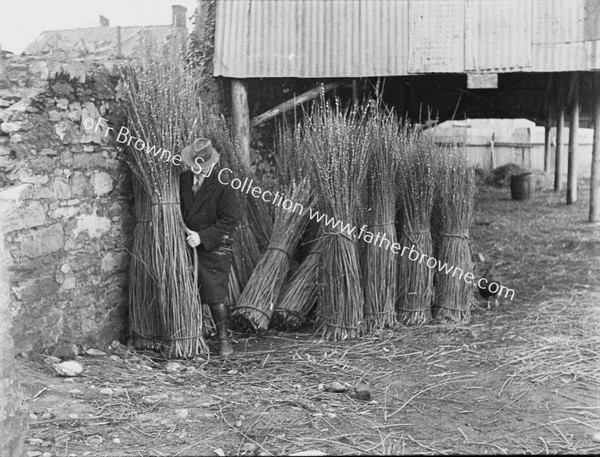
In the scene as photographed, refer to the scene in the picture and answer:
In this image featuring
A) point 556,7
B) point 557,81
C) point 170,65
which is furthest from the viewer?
point 557,81

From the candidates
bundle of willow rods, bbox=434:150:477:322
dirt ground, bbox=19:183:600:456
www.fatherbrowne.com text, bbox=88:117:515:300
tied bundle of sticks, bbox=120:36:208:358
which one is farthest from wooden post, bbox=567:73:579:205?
tied bundle of sticks, bbox=120:36:208:358

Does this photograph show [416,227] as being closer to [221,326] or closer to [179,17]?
[221,326]

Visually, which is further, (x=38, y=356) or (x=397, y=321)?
(x=397, y=321)

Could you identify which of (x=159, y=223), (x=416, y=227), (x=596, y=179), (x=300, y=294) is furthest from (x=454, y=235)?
(x=596, y=179)

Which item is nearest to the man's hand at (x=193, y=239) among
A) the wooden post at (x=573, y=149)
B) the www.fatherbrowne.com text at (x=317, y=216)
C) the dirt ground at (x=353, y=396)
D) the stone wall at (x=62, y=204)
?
the www.fatherbrowne.com text at (x=317, y=216)

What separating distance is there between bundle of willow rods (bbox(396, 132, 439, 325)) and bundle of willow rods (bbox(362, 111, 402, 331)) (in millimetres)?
137

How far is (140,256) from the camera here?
4711 mm

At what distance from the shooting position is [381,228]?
17.7 feet

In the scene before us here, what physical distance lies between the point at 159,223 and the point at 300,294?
1458mm

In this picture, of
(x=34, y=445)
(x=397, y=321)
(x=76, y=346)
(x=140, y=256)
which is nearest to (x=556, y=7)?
(x=397, y=321)

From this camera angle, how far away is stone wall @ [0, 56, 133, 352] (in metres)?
3.95

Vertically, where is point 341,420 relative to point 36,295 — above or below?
below

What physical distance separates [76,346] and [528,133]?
18739mm

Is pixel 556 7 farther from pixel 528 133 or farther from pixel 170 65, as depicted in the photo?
pixel 528 133
